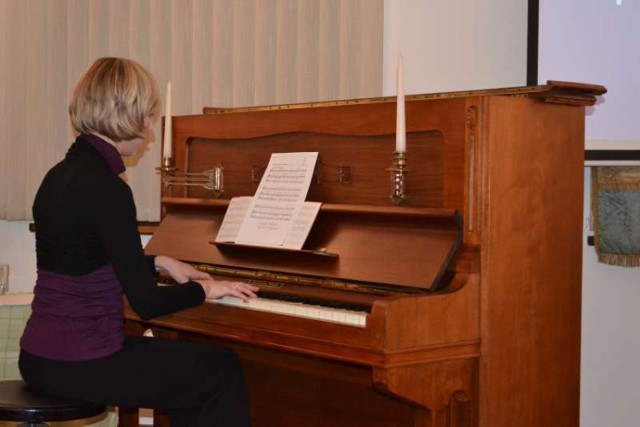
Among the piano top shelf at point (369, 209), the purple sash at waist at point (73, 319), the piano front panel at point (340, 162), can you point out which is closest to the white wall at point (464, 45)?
the piano front panel at point (340, 162)

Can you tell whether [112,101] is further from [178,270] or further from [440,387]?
[440,387]

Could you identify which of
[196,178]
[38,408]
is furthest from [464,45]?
[38,408]

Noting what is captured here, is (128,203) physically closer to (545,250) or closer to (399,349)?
(399,349)

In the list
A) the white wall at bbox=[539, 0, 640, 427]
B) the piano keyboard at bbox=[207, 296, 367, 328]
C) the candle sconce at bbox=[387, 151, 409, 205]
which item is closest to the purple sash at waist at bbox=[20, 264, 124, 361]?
the piano keyboard at bbox=[207, 296, 367, 328]

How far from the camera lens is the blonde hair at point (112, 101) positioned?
2.51 meters

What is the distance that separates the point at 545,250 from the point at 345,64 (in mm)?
1974

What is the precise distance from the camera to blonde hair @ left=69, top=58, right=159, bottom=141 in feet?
8.25

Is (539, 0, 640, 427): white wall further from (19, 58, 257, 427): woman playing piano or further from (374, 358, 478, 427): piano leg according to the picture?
(19, 58, 257, 427): woman playing piano

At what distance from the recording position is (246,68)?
4352 mm

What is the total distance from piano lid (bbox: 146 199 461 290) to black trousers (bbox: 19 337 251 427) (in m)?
0.41

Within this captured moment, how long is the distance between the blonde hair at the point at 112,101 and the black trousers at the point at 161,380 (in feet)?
1.85

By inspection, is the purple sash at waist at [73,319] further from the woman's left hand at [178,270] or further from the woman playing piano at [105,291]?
the woman's left hand at [178,270]

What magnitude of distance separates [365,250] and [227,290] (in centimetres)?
40

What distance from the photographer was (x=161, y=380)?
249cm
